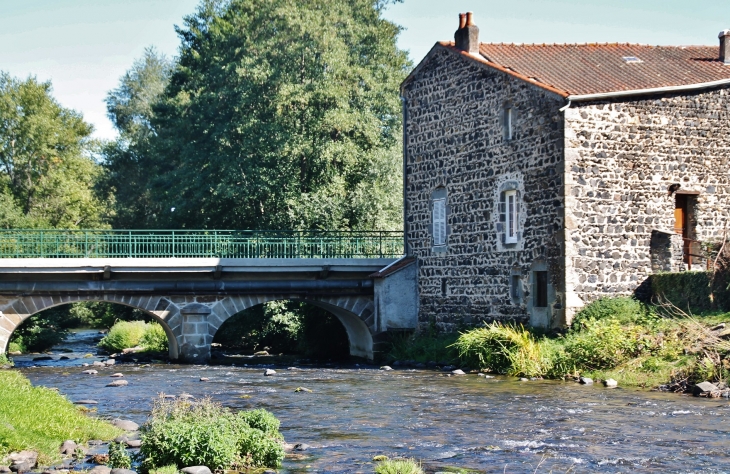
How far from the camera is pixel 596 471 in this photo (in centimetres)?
1208

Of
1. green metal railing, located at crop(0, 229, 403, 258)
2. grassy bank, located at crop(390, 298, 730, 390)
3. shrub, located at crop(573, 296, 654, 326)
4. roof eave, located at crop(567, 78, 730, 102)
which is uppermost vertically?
roof eave, located at crop(567, 78, 730, 102)

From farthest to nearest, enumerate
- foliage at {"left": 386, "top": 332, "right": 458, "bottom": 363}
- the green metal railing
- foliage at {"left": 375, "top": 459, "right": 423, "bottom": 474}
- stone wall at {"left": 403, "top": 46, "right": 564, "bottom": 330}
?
1. the green metal railing
2. foliage at {"left": 386, "top": 332, "right": 458, "bottom": 363}
3. stone wall at {"left": 403, "top": 46, "right": 564, "bottom": 330}
4. foliage at {"left": 375, "top": 459, "right": 423, "bottom": 474}

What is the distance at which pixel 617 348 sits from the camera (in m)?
21.8

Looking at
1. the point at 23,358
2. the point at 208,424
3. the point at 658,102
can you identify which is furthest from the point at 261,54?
the point at 208,424

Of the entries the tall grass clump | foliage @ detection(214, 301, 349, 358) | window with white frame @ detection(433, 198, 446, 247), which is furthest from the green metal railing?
the tall grass clump

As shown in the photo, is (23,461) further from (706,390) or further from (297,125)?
(297,125)

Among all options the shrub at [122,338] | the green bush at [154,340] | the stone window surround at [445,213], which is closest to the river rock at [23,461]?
the stone window surround at [445,213]

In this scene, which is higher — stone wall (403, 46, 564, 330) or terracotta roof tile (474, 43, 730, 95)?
terracotta roof tile (474, 43, 730, 95)

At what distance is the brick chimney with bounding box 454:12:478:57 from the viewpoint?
28.1 m

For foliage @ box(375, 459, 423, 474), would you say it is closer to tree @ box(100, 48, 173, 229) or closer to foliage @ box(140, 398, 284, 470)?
foliage @ box(140, 398, 284, 470)

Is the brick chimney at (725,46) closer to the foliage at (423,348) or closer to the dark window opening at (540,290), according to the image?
the dark window opening at (540,290)

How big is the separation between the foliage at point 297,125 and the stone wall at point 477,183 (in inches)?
251

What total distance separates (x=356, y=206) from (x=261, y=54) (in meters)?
7.14

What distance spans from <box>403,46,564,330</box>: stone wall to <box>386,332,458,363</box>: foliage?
0.53m
